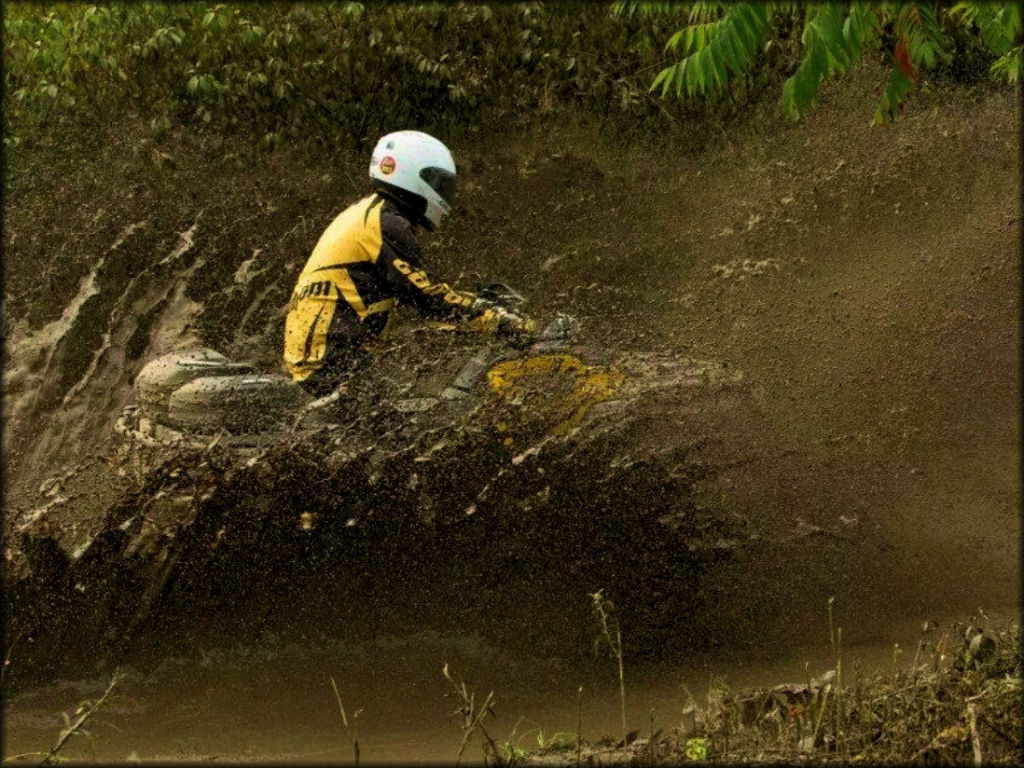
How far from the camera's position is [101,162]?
37.1 ft

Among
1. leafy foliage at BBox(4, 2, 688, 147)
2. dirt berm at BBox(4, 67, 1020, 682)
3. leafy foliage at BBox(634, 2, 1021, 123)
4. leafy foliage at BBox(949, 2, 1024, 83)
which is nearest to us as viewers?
leafy foliage at BBox(634, 2, 1021, 123)

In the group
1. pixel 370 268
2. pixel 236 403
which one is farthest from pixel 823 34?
pixel 236 403

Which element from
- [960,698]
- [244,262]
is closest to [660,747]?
[960,698]

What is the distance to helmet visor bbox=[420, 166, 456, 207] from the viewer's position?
8.18 m

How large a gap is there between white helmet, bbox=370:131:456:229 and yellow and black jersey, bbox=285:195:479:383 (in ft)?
0.39

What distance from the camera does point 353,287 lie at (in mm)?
8172

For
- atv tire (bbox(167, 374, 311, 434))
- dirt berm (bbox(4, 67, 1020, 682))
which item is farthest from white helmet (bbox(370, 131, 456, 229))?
atv tire (bbox(167, 374, 311, 434))

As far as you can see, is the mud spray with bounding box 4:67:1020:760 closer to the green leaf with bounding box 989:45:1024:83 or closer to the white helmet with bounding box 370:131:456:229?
the white helmet with bounding box 370:131:456:229

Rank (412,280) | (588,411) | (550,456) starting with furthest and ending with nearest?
(588,411) < (550,456) < (412,280)

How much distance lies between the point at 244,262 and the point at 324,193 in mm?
989

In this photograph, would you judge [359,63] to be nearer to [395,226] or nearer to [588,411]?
[395,226]

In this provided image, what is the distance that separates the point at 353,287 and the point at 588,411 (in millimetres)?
1963

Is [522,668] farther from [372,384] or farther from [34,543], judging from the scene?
[34,543]

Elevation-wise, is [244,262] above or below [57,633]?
above
